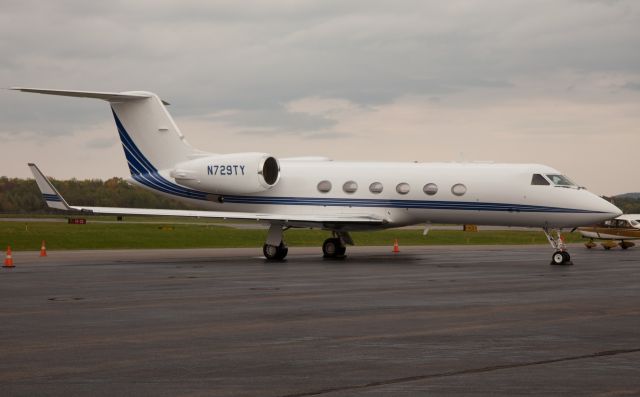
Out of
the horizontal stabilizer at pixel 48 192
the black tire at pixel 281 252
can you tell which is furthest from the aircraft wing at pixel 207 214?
the black tire at pixel 281 252

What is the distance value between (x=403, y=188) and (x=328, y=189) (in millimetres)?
2799

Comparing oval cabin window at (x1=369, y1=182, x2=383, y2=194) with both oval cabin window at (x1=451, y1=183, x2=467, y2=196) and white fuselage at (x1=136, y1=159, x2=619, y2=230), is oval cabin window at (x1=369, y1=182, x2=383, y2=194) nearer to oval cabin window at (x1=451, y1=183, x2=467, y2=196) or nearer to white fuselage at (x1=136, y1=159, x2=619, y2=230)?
white fuselage at (x1=136, y1=159, x2=619, y2=230)

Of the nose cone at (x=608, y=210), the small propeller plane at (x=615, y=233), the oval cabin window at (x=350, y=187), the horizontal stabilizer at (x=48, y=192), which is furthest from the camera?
the small propeller plane at (x=615, y=233)

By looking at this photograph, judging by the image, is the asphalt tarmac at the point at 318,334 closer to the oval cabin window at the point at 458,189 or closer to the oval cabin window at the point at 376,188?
the oval cabin window at the point at 458,189

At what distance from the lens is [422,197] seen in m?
31.2

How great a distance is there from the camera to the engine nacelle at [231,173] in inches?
1291

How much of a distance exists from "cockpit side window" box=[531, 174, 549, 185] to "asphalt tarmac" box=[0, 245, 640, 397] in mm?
6234

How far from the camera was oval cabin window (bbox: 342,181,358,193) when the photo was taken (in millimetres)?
32406

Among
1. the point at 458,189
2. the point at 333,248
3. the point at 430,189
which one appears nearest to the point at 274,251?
the point at 333,248

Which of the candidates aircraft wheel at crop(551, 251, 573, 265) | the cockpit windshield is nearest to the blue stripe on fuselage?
the cockpit windshield

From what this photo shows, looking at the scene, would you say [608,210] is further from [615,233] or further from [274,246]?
[615,233]

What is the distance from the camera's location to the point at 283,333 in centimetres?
1245

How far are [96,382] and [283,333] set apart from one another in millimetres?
3868

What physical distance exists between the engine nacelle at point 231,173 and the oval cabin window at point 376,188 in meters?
3.48
